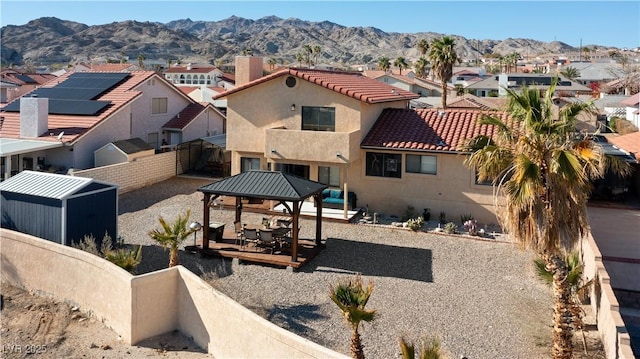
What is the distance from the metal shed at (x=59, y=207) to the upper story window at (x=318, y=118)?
34.3 feet

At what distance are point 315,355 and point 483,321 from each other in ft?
20.4

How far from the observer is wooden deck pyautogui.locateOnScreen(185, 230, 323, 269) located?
1916 centimetres

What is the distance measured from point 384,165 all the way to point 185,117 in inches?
780

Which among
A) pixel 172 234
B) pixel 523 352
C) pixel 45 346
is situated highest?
pixel 172 234

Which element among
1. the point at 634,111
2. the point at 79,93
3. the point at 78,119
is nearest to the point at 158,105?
the point at 79,93

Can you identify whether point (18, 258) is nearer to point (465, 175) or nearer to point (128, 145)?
point (128, 145)

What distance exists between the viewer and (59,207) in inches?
765

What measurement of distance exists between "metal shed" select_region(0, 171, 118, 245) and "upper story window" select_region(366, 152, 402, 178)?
39.7 ft

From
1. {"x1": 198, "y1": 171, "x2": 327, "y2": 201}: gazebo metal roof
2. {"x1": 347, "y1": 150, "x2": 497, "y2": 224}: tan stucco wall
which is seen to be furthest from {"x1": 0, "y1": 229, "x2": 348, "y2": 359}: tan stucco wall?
{"x1": 347, "y1": 150, "x2": 497, "y2": 224}: tan stucco wall

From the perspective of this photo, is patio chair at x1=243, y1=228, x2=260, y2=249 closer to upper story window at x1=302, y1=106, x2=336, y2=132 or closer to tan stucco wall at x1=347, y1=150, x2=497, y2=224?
tan stucco wall at x1=347, y1=150, x2=497, y2=224

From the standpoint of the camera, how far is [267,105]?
28359 mm

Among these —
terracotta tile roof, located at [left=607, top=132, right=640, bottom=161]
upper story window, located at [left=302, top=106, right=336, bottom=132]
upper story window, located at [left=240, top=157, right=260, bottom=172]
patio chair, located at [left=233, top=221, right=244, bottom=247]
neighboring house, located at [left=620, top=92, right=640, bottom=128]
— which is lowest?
patio chair, located at [left=233, top=221, right=244, bottom=247]

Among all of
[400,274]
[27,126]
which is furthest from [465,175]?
[27,126]

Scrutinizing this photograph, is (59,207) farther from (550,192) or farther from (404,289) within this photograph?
(550,192)
